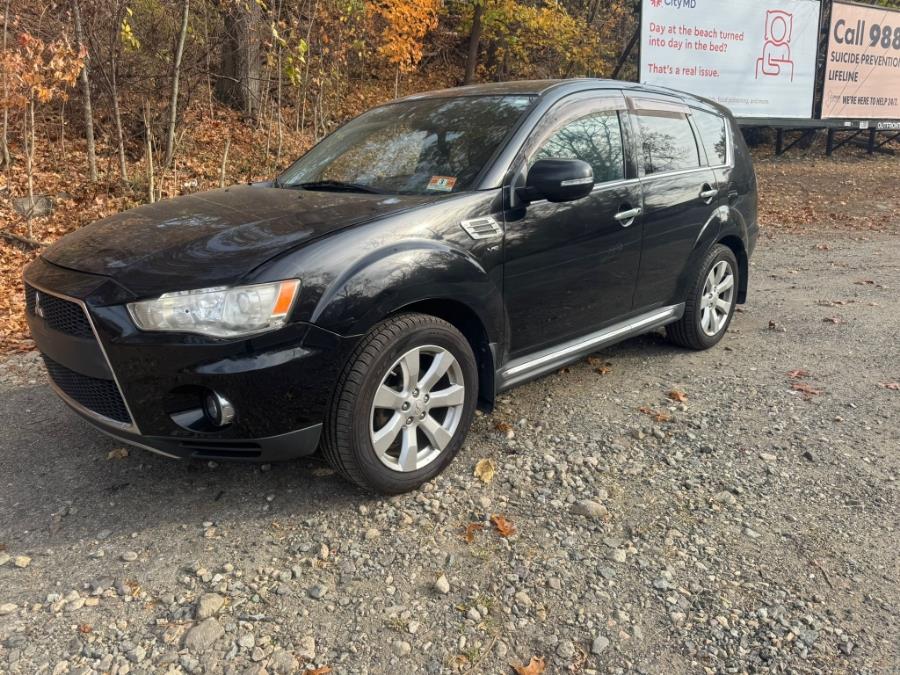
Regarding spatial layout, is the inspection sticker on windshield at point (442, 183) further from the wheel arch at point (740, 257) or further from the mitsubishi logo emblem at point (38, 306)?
the wheel arch at point (740, 257)

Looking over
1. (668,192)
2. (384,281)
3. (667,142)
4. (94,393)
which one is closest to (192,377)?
(94,393)

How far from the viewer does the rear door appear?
4254mm

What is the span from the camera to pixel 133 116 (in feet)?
34.1

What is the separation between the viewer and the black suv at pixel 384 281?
2635mm

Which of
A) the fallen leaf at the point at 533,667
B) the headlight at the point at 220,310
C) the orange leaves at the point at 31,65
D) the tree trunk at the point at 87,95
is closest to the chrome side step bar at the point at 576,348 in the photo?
the headlight at the point at 220,310

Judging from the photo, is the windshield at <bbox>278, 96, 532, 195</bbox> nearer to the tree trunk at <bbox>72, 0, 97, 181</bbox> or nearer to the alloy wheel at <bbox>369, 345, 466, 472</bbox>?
the alloy wheel at <bbox>369, 345, 466, 472</bbox>

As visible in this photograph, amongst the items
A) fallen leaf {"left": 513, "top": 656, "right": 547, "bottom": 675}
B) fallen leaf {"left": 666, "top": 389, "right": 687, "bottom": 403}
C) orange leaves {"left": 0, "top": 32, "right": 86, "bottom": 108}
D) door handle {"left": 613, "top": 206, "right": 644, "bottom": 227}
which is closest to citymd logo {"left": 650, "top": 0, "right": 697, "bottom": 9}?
orange leaves {"left": 0, "top": 32, "right": 86, "bottom": 108}

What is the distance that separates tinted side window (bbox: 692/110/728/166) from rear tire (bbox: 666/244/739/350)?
0.65 meters

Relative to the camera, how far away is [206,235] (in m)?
2.95

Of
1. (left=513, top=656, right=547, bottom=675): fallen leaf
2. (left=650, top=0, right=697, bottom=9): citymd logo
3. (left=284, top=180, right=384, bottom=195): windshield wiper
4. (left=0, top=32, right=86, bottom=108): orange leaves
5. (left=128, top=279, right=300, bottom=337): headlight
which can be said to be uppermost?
(left=650, top=0, right=697, bottom=9): citymd logo

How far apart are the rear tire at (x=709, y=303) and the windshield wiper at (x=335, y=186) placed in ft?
8.14

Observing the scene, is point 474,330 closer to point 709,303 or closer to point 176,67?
point 709,303

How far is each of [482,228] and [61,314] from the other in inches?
73.5

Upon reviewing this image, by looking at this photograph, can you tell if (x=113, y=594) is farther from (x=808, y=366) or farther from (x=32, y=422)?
(x=808, y=366)
